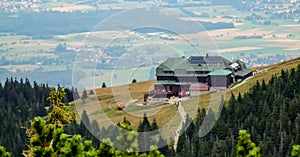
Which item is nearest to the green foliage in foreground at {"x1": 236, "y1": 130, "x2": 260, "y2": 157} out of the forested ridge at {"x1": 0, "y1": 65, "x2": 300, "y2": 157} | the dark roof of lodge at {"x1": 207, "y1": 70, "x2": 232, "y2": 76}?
the forested ridge at {"x1": 0, "y1": 65, "x2": 300, "y2": 157}

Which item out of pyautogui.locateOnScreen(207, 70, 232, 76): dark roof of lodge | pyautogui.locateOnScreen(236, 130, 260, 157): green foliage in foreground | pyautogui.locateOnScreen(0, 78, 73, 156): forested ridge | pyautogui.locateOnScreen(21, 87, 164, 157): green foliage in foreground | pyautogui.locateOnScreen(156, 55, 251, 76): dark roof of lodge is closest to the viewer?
pyautogui.locateOnScreen(236, 130, 260, 157): green foliage in foreground

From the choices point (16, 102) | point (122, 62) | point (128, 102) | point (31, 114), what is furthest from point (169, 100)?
point (16, 102)

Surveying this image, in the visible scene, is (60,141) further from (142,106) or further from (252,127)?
(142,106)

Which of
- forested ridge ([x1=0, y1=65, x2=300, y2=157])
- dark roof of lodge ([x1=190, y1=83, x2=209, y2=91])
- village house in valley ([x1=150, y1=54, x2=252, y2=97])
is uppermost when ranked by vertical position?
village house in valley ([x1=150, y1=54, x2=252, y2=97])

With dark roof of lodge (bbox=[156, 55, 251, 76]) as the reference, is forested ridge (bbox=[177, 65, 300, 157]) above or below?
below

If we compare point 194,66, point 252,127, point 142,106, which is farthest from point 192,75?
point 252,127

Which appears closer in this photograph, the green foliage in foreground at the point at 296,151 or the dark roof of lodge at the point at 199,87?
the green foliage in foreground at the point at 296,151

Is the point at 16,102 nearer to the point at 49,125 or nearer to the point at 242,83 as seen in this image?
the point at 242,83

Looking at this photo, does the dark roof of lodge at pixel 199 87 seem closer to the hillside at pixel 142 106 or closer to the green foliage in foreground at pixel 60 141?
the hillside at pixel 142 106

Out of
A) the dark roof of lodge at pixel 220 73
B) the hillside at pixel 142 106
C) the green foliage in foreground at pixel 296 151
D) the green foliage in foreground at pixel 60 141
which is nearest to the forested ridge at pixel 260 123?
the hillside at pixel 142 106

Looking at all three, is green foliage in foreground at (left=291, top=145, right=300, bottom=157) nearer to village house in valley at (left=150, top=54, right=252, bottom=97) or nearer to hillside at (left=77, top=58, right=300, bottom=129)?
hillside at (left=77, top=58, right=300, bottom=129)
